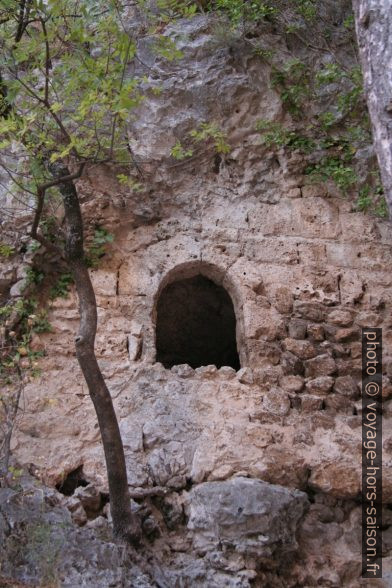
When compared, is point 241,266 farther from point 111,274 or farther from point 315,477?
point 315,477

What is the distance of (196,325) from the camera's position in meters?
6.80

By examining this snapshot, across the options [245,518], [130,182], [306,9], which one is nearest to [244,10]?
[306,9]

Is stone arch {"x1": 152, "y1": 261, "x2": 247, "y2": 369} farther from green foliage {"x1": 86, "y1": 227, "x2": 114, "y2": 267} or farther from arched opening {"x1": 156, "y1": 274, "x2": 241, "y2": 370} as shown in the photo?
green foliage {"x1": 86, "y1": 227, "x2": 114, "y2": 267}

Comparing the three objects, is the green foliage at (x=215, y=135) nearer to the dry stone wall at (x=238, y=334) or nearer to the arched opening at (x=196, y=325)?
the dry stone wall at (x=238, y=334)

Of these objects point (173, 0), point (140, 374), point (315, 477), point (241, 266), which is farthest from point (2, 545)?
point (173, 0)

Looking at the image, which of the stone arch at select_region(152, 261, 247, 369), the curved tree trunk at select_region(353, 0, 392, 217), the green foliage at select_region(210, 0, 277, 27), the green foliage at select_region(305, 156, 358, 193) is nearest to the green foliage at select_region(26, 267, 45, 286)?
the stone arch at select_region(152, 261, 247, 369)

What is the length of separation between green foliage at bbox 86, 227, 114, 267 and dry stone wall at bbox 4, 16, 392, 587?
3.9 inches

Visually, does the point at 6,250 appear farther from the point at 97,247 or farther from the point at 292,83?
the point at 292,83

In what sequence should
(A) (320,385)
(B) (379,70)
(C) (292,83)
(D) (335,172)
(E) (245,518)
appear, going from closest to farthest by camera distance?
(B) (379,70) < (E) (245,518) < (A) (320,385) < (D) (335,172) < (C) (292,83)

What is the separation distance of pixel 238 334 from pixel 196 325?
196 cm

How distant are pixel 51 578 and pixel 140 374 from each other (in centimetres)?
164

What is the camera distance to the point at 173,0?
13.2ft

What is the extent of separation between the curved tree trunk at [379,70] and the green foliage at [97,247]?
2.75 m

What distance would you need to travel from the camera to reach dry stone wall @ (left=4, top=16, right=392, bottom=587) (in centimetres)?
403
